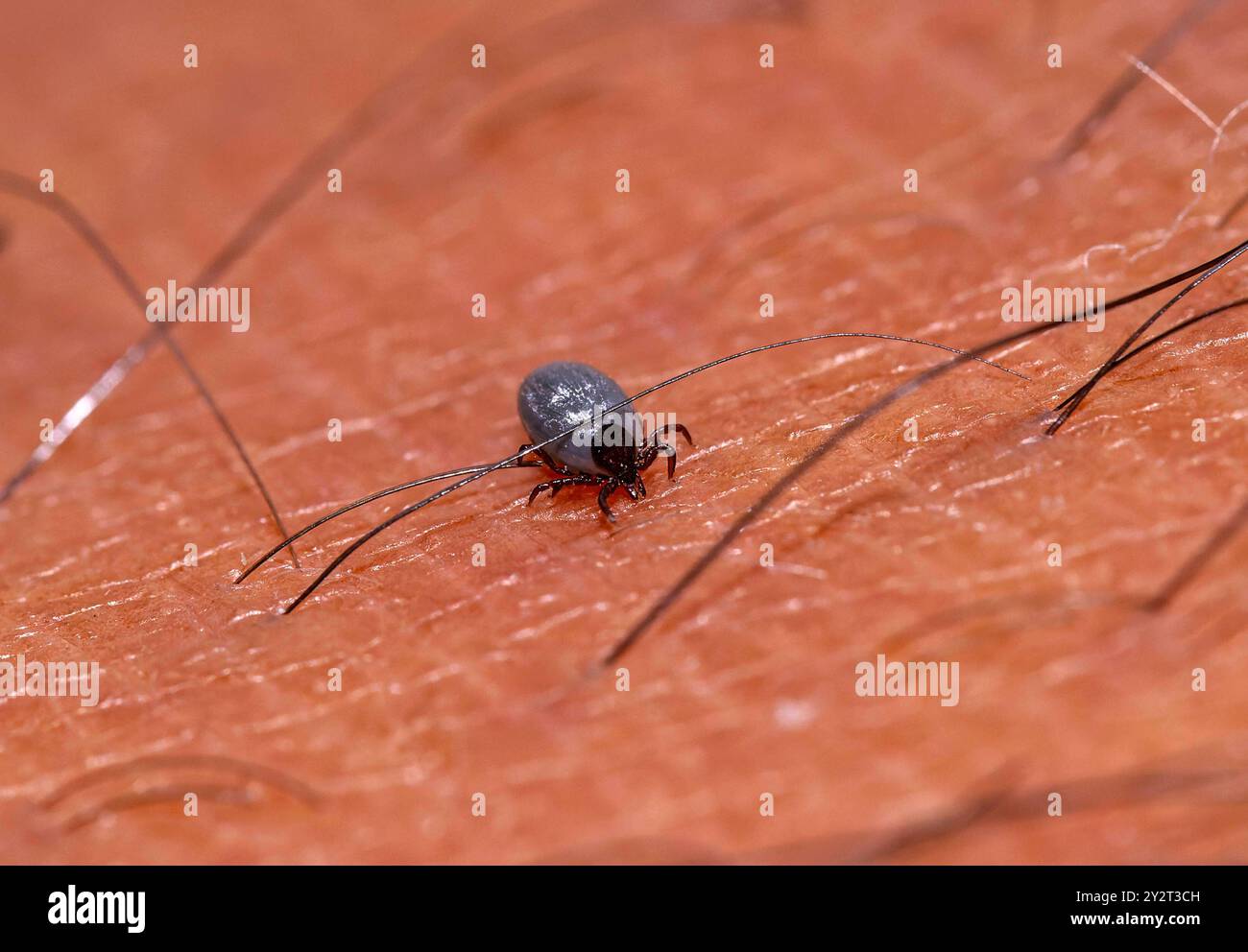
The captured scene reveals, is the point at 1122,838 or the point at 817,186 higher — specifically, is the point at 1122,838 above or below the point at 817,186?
below

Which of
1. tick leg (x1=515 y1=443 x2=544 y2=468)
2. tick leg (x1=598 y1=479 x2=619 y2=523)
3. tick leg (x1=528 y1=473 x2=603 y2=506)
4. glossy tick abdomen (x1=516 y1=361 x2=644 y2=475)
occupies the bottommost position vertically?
tick leg (x1=598 y1=479 x2=619 y2=523)

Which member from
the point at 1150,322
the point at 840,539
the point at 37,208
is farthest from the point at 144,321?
the point at 1150,322

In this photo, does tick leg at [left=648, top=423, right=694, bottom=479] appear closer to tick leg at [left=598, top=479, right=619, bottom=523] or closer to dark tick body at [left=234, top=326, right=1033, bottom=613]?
dark tick body at [left=234, top=326, right=1033, bottom=613]

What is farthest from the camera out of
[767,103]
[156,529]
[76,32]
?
[76,32]

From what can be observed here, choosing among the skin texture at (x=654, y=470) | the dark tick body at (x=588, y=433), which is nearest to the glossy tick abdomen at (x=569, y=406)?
the dark tick body at (x=588, y=433)

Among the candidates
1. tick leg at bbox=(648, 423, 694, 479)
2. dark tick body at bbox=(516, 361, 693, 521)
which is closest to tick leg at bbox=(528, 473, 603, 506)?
dark tick body at bbox=(516, 361, 693, 521)
